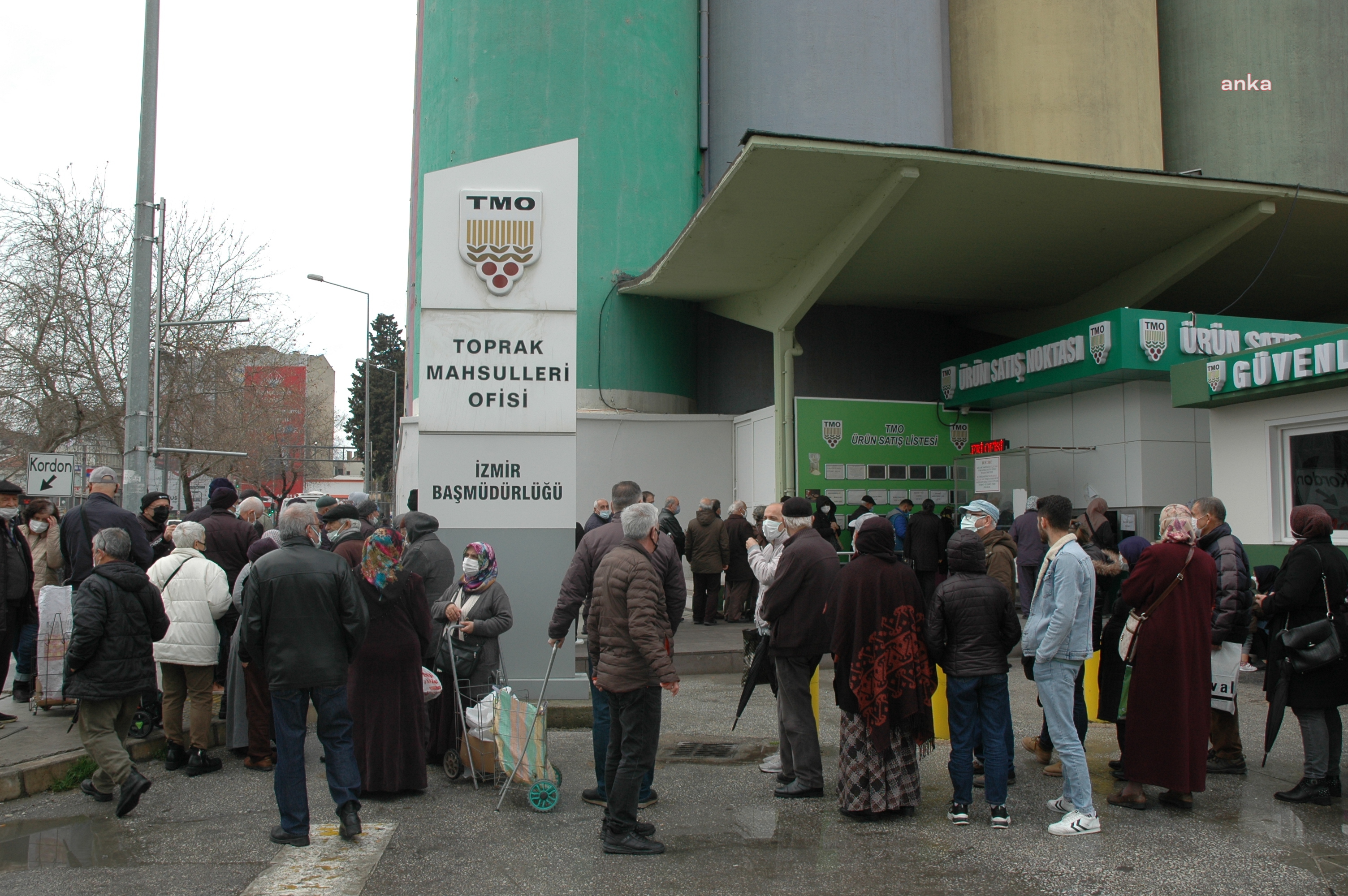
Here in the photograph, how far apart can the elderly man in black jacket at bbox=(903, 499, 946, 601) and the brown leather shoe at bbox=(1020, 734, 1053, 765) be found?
6.04 metres

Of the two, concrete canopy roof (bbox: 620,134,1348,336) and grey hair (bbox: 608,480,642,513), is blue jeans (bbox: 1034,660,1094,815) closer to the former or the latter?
grey hair (bbox: 608,480,642,513)

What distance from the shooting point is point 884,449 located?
1770 cm

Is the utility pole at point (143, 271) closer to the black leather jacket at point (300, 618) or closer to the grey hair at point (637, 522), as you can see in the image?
the black leather jacket at point (300, 618)

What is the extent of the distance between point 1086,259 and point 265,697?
48.3 ft

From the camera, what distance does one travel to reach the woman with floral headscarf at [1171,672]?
5727 millimetres

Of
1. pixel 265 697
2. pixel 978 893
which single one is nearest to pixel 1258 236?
pixel 978 893

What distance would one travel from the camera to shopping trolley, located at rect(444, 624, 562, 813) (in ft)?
19.5

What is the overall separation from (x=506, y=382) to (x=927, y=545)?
7.06 metres

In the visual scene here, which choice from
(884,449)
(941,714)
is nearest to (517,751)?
(941,714)

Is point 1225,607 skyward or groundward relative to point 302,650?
skyward

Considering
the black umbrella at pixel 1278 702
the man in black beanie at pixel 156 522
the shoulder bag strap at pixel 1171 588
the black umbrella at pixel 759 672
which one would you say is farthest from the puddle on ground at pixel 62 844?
the black umbrella at pixel 1278 702

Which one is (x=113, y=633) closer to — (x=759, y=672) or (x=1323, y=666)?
(x=759, y=672)

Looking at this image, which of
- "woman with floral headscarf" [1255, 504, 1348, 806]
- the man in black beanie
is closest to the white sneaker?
"woman with floral headscarf" [1255, 504, 1348, 806]

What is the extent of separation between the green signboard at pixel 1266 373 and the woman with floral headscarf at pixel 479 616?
930 cm
